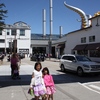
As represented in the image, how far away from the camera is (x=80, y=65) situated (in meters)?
19.3

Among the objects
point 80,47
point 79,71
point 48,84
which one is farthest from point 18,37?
A: point 48,84

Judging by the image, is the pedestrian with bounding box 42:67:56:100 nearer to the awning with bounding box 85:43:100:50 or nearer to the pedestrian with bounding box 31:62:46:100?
the pedestrian with bounding box 31:62:46:100

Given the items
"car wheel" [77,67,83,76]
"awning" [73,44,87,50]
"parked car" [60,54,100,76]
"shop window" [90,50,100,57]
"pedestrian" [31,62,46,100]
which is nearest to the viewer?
"pedestrian" [31,62,46,100]

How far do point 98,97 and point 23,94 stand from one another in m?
3.21

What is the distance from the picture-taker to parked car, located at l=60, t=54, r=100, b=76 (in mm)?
18828

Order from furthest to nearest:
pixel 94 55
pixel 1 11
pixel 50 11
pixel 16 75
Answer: pixel 50 11
pixel 94 55
pixel 16 75
pixel 1 11

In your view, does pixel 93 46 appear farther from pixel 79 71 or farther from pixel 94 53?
pixel 79 71

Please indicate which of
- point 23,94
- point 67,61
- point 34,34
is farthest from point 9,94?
point 34,34

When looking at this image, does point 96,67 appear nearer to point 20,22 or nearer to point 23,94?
point 23,94

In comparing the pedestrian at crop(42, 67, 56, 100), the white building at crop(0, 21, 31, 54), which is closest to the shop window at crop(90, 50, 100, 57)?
the pedestrian at crop(42, 67, 56, 100)

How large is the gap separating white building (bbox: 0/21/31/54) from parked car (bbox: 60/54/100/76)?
62786 millimetres

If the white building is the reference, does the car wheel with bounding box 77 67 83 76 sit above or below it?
below

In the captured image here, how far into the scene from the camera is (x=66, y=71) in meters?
22.8

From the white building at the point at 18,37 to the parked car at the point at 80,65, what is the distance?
206 feet
